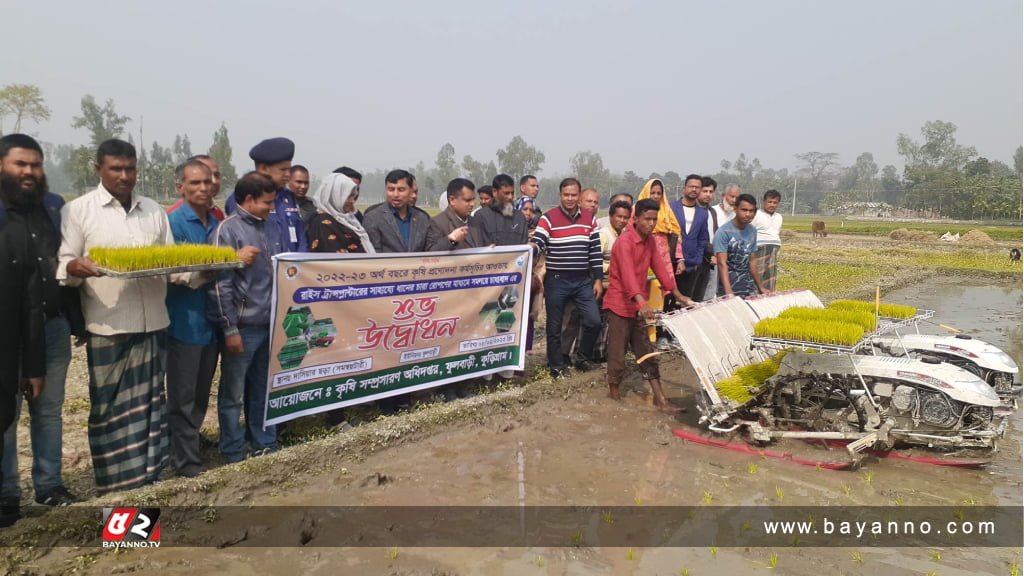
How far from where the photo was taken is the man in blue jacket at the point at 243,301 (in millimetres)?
4184

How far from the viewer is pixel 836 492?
421cm

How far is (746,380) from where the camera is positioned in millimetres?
5207

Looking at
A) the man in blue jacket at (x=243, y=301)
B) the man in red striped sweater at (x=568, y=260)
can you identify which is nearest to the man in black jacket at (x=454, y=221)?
the man in red striped sweater at (x=568, y=260)

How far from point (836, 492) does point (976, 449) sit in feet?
4.91

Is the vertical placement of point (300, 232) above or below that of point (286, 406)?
above

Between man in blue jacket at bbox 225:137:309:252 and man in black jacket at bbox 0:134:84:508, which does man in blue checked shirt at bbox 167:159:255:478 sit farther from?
man in black jacket at bbox 0:134:84:508

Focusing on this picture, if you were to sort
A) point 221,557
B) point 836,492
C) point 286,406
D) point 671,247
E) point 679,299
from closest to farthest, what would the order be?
point 221,557 → point 836,492 → point 286,406 → point 679,299 → point 671,247

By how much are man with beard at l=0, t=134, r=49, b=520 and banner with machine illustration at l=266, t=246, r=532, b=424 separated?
1.36 meters

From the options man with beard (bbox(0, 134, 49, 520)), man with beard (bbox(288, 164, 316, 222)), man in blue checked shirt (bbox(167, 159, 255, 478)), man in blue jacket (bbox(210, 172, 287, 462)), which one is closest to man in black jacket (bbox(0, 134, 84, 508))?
man with beard (bbox(0, 134, 49, 520))

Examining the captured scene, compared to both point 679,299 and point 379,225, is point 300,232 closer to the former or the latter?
point 379,225

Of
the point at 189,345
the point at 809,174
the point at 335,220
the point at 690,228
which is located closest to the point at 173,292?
the point at 189,345

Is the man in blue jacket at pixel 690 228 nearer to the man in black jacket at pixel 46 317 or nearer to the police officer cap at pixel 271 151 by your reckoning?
the police officer cap at pixel 271 151

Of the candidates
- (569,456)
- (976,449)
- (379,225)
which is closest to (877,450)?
(976,449)

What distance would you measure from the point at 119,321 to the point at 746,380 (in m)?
4.50
